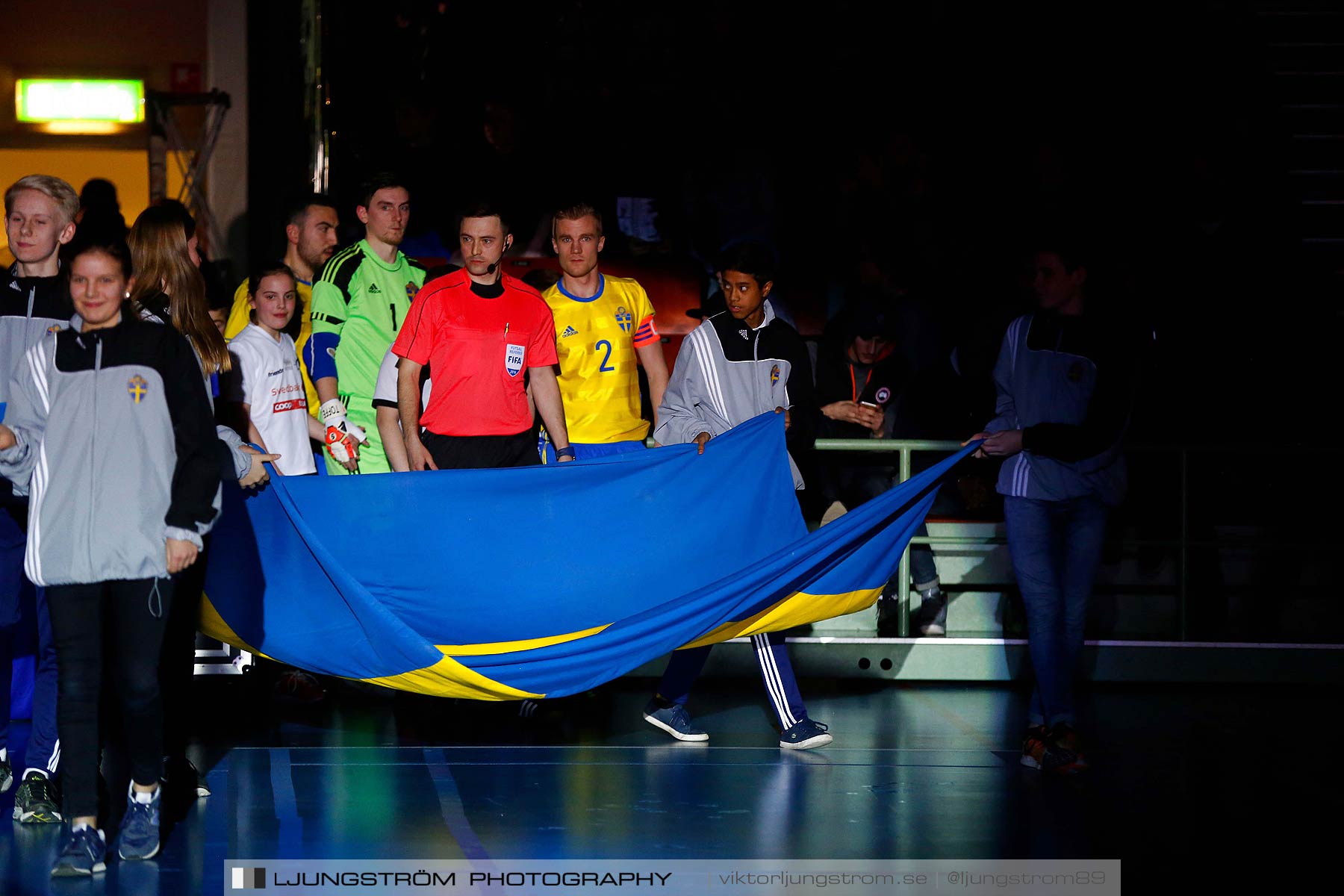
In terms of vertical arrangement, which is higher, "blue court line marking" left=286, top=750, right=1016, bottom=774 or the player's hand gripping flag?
the player's hand gripping flag

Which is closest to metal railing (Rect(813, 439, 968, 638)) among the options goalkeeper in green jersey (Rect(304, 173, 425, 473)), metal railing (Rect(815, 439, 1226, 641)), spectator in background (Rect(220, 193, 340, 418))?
metal railing (Rect(815, 439, 1226, 641))

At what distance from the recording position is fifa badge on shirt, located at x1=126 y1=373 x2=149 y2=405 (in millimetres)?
3799

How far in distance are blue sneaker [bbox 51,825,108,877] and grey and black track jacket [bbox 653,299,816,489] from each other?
240 centimetres

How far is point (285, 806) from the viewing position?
443cm

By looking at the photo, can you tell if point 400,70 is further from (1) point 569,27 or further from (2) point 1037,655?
(2) point 1037,655

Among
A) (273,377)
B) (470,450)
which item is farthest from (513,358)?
(273,377)

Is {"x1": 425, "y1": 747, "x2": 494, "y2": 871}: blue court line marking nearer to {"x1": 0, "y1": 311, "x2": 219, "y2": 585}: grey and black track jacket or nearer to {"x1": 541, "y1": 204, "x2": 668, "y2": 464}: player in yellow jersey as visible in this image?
{"x1": 0, "y1": 311, "x2": 219, "y2": 585}: grey and black track jacket

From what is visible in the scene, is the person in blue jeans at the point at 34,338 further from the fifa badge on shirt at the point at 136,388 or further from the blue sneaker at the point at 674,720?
the blue sneaker at the point at 674,720

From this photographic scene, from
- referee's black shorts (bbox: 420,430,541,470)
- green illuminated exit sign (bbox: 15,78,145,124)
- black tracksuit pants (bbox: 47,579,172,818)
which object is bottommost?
black tracksuit pants (bbox: 47,579,172,818)

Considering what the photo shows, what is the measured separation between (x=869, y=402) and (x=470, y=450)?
7.62 feet

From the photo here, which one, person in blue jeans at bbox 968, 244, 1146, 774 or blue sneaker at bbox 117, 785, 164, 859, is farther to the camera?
person in blue jeans at bbox 968, 244, 1146, 774

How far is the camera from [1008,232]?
8703 mm

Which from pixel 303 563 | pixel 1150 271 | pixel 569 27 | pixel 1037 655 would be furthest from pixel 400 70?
pixel 1037 655

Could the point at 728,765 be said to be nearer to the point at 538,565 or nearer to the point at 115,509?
the point at 538,565
